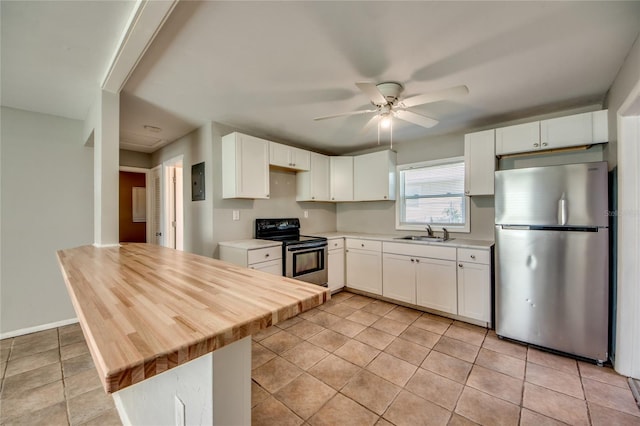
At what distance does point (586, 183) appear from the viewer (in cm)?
212

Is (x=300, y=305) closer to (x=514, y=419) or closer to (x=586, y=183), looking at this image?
(x=514, y=419)

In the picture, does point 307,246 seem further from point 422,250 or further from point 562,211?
point 562,211

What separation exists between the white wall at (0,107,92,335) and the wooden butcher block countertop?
2229mm

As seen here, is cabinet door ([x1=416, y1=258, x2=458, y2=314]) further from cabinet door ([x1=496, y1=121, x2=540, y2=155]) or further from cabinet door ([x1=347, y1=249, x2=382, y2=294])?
cabinet door ([x1=496, y1=121, x2=540, y2=155])

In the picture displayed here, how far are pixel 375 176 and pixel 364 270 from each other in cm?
141

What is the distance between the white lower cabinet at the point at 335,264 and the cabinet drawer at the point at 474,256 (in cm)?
162

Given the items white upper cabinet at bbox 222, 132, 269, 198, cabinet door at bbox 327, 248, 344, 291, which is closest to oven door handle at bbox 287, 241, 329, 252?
cabinet door at bbox 327, 248, 344, 291

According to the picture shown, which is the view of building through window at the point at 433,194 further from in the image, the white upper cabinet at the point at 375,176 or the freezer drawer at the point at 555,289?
the freezer drawer at the point at 555,289

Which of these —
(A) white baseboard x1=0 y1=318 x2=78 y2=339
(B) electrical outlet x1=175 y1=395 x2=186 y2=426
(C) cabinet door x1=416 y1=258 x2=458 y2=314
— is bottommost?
(A) white baseboard x1=0 y1=318 x2=78 y2=339

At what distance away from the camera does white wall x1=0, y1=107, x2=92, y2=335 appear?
266cm

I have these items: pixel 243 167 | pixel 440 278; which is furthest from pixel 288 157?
pixel 440 278

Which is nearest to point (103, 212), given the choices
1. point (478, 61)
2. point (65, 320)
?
point (65, 320)

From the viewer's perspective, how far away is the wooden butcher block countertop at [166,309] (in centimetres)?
55

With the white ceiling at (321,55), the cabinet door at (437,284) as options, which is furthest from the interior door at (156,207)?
the cabinet door at (437,284)
